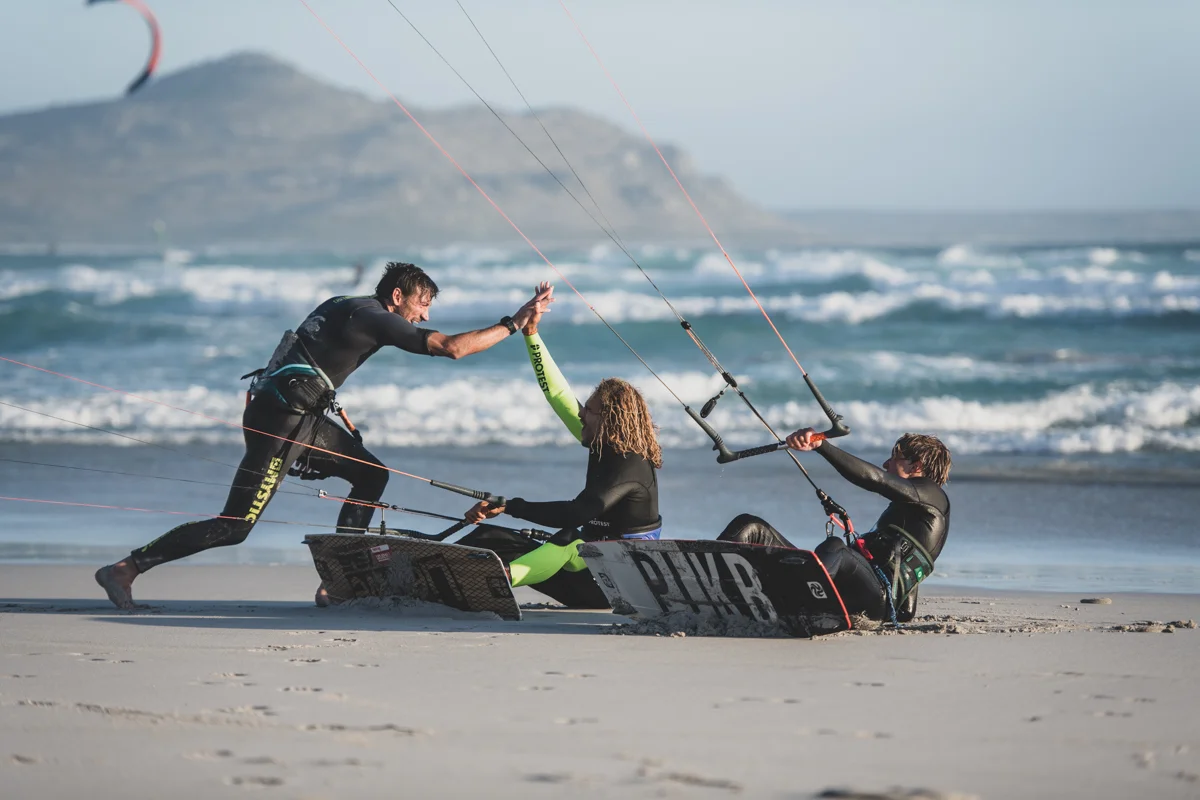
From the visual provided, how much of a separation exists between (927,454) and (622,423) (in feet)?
4.02

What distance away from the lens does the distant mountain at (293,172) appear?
91.1 metres

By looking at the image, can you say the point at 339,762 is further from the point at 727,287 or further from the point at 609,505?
the point at 727,287

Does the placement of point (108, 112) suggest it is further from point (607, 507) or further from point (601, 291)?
point (607, 507)

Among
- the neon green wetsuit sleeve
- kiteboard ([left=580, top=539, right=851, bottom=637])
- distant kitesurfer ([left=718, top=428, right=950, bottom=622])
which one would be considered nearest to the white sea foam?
the neon green wetsuit sleeve

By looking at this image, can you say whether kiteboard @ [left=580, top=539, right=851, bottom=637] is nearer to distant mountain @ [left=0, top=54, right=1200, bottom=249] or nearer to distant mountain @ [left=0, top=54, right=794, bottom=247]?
distant mountain @ [left=0, top=54, right=1200, bottom=249]

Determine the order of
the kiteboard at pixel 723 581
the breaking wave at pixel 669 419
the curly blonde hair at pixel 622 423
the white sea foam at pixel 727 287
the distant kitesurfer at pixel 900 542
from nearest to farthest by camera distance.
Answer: the kiteboard at pixel 723 581 → the distant kitesurfer at pixel 900 542 → the curly blonde hair at pixel 622 423 → the breaking wave at pixel 669 419 → the white sea foam at pixel 727 287

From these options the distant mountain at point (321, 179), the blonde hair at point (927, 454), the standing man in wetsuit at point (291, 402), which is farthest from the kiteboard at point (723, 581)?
the distant mountain at point (321, 179)

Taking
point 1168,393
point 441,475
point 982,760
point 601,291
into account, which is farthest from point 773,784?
point 601,291

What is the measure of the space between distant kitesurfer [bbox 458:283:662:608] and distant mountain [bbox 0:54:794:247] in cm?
8138

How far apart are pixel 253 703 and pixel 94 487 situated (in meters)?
6.70

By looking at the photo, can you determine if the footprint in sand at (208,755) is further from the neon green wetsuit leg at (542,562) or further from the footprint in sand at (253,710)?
the neon green wetsuit leg at (542,562)

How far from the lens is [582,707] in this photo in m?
4.44

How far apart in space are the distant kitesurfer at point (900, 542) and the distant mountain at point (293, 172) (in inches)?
3230

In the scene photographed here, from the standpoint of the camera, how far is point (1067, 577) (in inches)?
293
